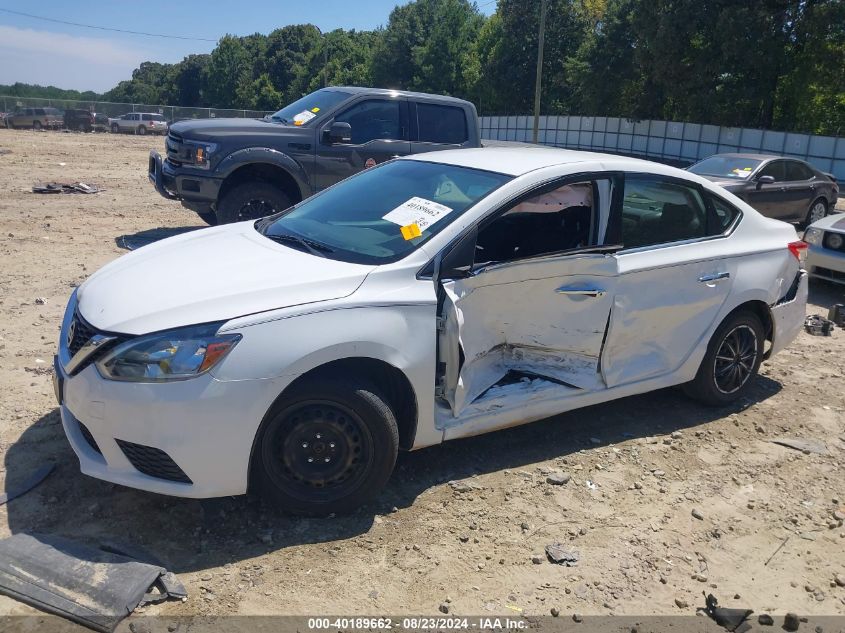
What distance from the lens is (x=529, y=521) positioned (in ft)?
12.0

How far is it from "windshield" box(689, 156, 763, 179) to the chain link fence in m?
40.1

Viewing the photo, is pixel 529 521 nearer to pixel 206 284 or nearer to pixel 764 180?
pixel 206 284

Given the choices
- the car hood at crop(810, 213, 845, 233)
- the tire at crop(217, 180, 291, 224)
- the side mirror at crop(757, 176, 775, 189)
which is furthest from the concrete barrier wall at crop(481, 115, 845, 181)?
the tire at crop(217, 180, 291, 224)

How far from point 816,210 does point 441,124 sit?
8.99 m

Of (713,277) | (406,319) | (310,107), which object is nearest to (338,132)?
(310,107)

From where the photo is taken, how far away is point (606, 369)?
4301 millimetres

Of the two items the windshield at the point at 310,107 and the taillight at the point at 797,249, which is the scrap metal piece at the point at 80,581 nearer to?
the taillight at the point at 797,249

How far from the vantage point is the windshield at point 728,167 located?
510 inches

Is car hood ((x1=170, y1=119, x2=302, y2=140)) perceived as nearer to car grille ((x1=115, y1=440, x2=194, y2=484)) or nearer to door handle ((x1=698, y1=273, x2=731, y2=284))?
door handle ((x1=698, y1=273, x2=731, y2=284))

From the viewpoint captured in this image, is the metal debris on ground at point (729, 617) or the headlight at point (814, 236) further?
the headlight at point (814, 236)

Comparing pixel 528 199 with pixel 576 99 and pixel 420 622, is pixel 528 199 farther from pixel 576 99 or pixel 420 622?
pixel 576 99

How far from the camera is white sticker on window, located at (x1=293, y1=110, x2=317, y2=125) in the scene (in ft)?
30.3

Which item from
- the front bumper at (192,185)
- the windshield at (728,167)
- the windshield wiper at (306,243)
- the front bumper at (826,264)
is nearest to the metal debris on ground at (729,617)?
the windshield wiper at (306,243)

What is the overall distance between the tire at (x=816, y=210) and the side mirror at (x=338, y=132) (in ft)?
32.5
